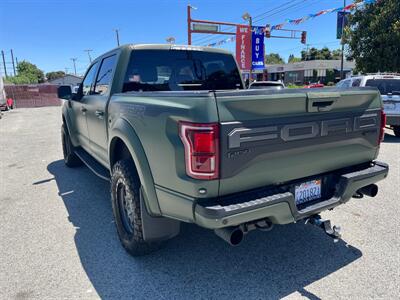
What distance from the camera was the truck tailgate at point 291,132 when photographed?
7.05 ft

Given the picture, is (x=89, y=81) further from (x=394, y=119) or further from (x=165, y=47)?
(x=394, y=119)

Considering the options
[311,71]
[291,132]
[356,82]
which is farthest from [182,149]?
[311,71]

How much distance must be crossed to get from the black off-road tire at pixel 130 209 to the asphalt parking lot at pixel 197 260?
157 mm

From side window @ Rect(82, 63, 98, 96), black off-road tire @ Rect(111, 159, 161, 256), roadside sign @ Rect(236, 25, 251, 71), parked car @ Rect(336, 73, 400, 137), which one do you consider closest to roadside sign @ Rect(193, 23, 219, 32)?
roadside sign @ Rect(236, 25, 251, 71)

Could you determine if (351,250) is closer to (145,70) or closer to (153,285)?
(153,285)

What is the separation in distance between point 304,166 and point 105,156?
2476 mm

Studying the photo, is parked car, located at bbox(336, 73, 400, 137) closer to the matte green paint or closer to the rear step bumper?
the matte green paint

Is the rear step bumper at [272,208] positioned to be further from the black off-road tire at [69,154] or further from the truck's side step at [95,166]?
the black off-road tire at [69,154]

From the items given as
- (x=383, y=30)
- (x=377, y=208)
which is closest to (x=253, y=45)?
(x=383, y=30)

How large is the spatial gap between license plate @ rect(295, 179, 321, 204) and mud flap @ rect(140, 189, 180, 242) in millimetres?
1044

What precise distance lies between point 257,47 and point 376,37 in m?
5.98

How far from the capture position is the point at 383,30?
1502cm

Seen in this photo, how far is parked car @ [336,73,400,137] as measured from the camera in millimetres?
8775

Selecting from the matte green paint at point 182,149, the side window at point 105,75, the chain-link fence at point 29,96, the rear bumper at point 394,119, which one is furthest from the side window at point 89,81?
the chain-link fence at point 29,96
